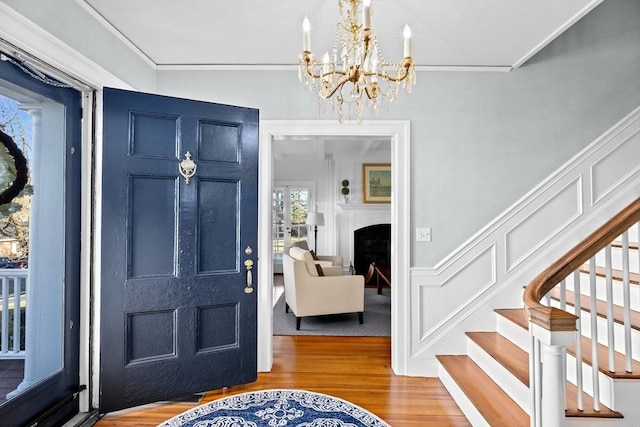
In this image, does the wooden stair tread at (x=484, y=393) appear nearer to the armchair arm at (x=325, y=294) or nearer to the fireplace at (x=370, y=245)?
the armchair arm at (x=325, y=294)

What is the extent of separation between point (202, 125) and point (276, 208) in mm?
5065

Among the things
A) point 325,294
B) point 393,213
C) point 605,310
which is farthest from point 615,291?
point 325,294

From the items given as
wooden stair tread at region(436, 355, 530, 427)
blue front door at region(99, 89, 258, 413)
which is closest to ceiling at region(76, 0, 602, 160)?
blue front door at region(99, 89, 258, 413)

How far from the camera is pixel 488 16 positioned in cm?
217

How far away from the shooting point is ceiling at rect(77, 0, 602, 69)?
6.82 feet

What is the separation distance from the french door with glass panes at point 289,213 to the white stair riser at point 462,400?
497 cm

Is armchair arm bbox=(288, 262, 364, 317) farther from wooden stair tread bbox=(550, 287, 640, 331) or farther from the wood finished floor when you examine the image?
wooden stair tread bbox=(550, 287, 640, 331)

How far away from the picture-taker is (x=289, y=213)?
7473mm

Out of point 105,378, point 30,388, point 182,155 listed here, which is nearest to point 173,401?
point 105,378

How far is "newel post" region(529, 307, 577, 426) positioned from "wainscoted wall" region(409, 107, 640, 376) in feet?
4.53

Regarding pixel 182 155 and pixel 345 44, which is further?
pixel 182 155

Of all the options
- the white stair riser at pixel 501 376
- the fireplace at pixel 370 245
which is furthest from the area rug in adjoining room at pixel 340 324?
the fireplace at pixel 370 245

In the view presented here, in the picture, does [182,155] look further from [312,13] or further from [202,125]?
[312,13]

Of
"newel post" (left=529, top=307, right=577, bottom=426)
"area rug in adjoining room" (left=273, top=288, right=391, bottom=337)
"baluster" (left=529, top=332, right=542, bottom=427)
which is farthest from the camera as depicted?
"area rug in adjoining room" (left=273, top=288, right=391, bottom=337)
